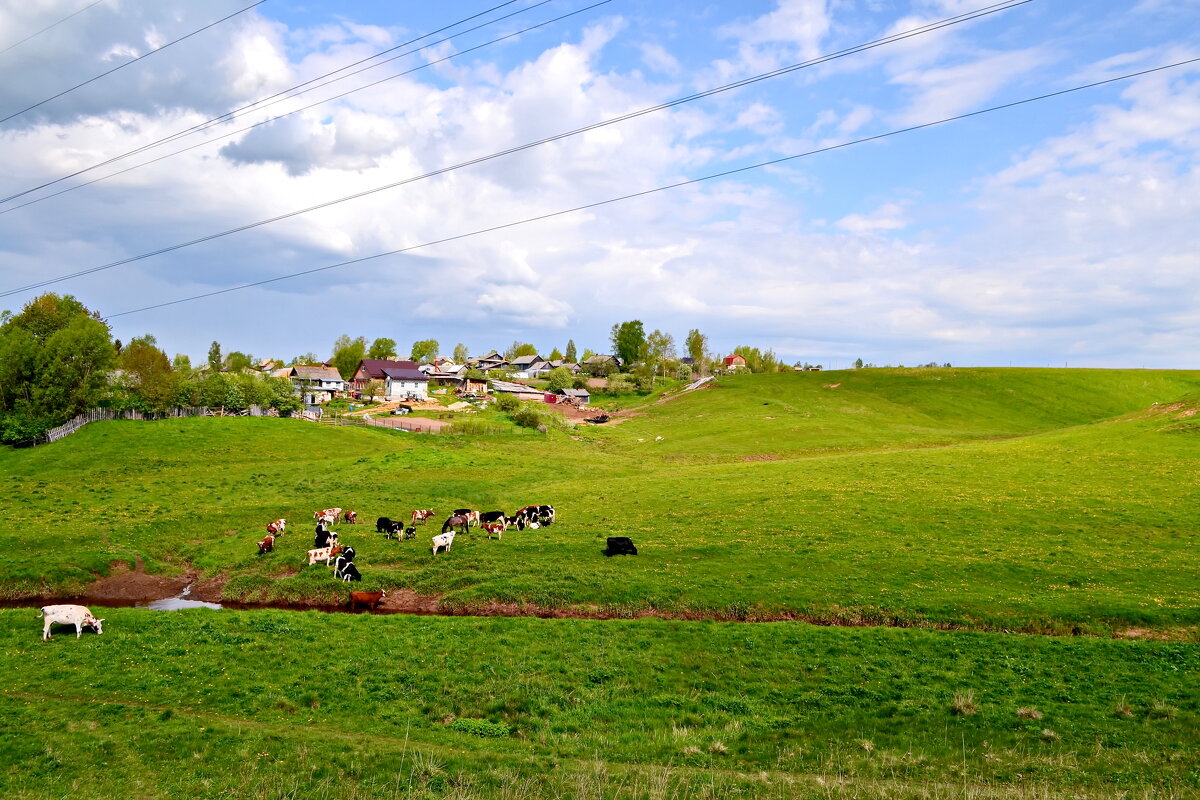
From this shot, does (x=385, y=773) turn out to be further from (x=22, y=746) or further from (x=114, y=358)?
(x=114, y=358)

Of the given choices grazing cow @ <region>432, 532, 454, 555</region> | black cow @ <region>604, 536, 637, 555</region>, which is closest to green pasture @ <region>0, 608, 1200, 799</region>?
black cow @ <region>604, 536, 637, 555</region>

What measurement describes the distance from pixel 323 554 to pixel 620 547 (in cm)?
1501

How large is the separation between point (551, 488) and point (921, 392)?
90039 mm

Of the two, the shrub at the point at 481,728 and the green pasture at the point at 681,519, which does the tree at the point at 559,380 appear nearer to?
the green pasture at the point at 681,519

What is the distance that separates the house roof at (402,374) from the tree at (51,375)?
68.9 meters

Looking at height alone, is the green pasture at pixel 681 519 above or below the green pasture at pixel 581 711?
above

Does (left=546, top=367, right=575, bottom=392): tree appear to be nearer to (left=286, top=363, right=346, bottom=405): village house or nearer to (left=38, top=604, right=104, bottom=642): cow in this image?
(left=286, top=363, right=346, bottom=405): village house

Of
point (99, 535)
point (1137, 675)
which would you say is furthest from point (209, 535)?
point (1137, 675)

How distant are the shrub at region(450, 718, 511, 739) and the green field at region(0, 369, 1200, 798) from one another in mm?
147

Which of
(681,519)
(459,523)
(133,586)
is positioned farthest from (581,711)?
(133,586)

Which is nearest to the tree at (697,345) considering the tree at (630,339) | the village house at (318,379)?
the tree at (630,339)

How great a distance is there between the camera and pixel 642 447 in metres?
78.0

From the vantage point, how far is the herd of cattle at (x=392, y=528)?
3145cm

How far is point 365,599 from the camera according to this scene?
27.1 m
